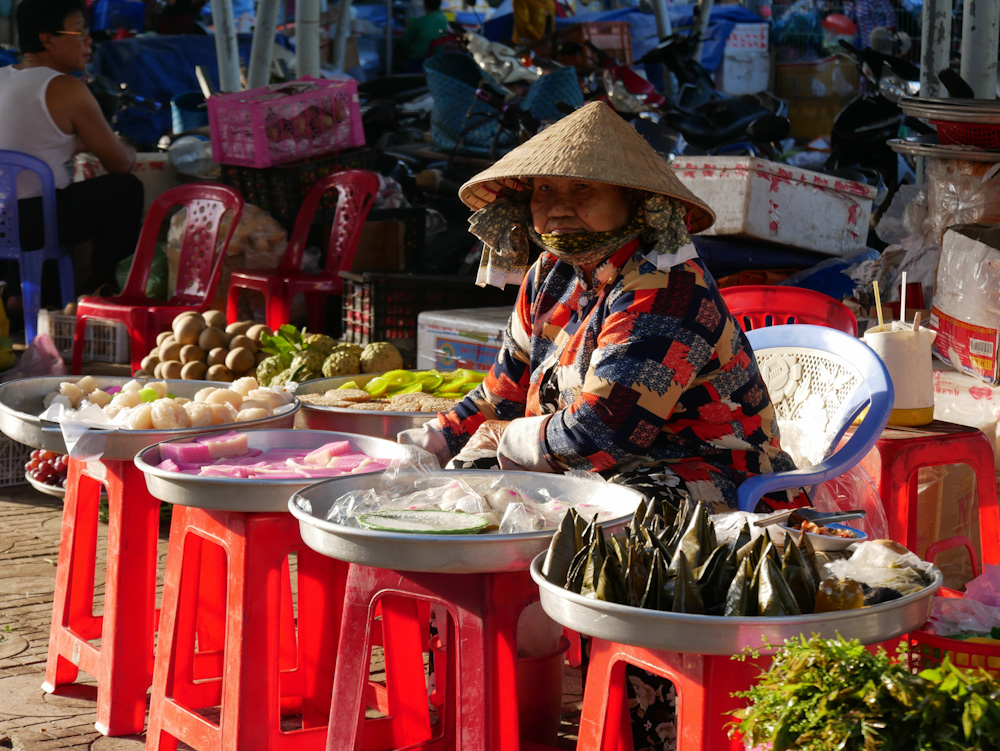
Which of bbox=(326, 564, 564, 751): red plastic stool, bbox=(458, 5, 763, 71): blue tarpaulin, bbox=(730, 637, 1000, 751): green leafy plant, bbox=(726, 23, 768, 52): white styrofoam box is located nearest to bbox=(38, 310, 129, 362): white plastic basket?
bbox=(326, 564, 564, 751): red plastic stool

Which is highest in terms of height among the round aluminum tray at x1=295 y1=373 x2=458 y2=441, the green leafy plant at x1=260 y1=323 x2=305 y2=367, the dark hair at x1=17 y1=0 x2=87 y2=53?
the dark hair at x1=17 y1=0 x2=87 y2=53

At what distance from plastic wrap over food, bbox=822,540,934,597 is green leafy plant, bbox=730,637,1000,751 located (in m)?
0.33

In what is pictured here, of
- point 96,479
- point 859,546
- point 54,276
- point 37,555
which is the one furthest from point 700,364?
point 54,276

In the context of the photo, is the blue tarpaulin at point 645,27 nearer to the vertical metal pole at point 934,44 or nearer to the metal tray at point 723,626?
the vertical metal pole at point 934,44

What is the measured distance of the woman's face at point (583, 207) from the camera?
236 cm

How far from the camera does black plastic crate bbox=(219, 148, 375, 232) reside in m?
6.26

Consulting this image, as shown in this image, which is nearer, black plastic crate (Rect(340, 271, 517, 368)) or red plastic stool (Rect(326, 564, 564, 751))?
red plastic stool (Rect(326, 564, 564, 751))

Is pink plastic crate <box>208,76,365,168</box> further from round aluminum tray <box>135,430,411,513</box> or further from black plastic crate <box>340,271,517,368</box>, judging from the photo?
round aluminum tray <box>135,430,411,513</box>

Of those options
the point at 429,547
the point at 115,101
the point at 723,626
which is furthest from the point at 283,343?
the point at 115,101

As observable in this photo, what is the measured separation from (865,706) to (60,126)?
574 centimetres

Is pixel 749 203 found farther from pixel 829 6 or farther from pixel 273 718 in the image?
pixel 829 6

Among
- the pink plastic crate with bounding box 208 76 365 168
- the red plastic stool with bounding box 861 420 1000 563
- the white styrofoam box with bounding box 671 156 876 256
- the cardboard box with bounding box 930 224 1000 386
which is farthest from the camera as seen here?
the pink plastic crate with bounding box 208 76 365 168

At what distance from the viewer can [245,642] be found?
2.24 metres

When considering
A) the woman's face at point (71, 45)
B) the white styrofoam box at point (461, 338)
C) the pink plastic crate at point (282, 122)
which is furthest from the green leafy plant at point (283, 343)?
the woman's face at point (71, 45)
